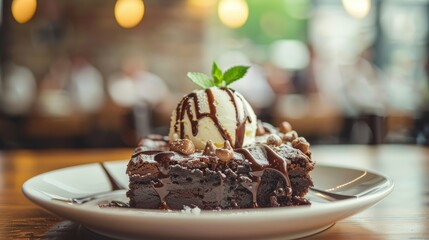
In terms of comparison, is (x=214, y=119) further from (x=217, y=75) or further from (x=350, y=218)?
(x=350, y=218)

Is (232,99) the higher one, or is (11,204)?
(232,99)

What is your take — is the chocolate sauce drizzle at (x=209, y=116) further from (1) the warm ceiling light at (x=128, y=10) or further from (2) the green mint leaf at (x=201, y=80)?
(1) the warm ceiling light at (x=128, y=10)


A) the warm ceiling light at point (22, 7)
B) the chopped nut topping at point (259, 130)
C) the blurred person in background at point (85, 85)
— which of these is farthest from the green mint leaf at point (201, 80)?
the blurred person in background at point (85, 85)

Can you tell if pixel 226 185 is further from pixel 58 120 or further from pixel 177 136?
pixel 58 120

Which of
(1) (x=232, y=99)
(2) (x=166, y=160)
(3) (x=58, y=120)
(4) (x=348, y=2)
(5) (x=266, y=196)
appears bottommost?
(3) (x=58, y=120)

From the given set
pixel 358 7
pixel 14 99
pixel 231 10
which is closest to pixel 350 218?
pixel 358 7

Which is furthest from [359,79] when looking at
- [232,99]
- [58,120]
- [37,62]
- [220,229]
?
[220,229]

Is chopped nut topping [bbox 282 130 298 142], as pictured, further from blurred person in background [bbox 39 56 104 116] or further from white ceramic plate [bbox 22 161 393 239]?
blurred person in background [bbox 39 56 104 116]

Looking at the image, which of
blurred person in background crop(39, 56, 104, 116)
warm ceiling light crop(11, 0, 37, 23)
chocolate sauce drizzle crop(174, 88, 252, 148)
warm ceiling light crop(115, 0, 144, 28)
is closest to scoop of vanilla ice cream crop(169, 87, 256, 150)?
chocolate sauce drizzle crop(174, 88, 252, 148)
